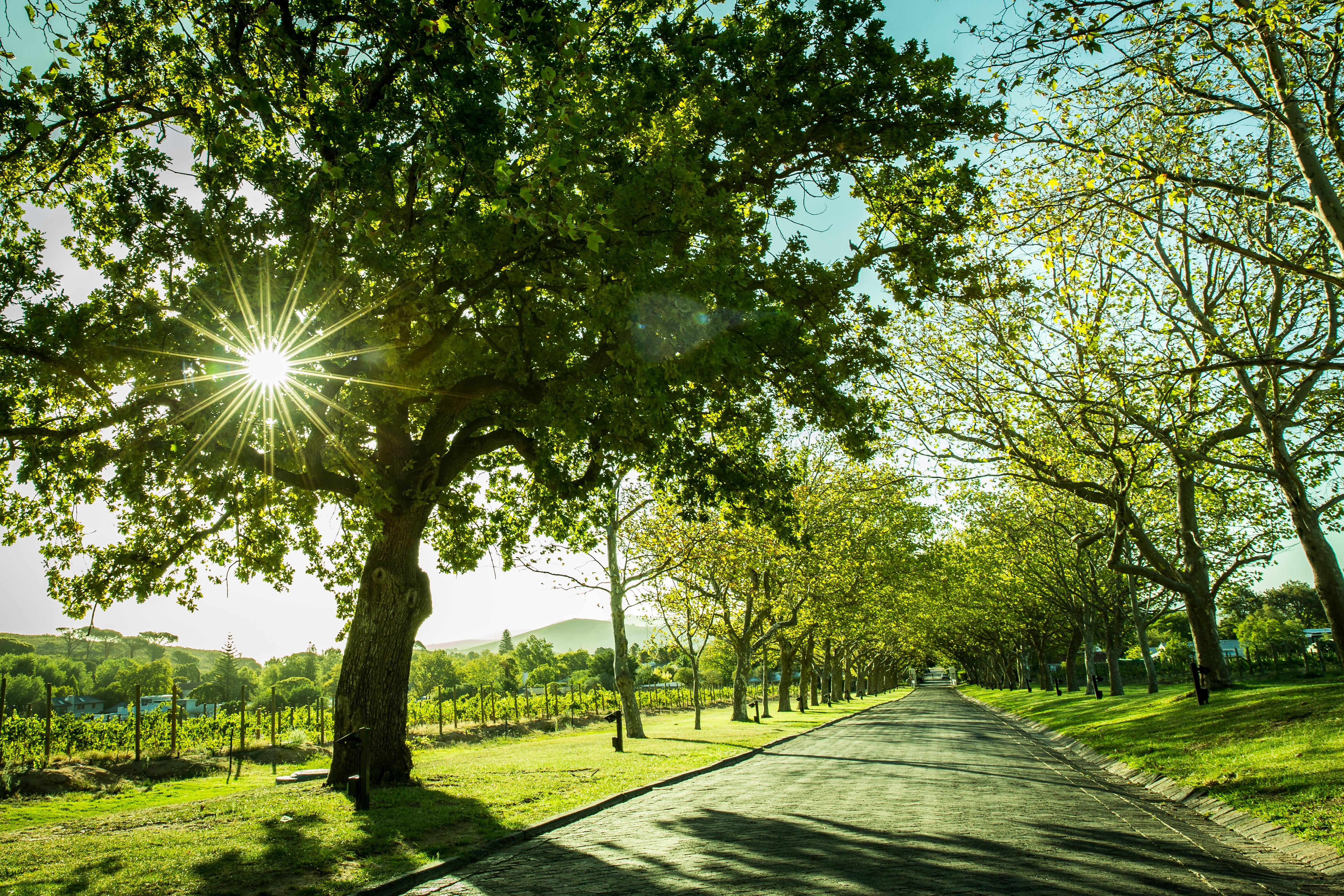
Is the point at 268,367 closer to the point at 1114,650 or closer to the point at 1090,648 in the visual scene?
the point at 1114,650

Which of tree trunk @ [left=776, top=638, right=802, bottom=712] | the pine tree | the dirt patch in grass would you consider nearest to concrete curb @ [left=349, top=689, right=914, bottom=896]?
the dirt patch in grass

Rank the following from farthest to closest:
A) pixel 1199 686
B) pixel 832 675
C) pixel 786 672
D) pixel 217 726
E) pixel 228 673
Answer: pixel 228 673 → pixel 832 675 → pixel 786 672 → pixel 217 726 → pixel 1199 686

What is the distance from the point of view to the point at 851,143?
1230cm

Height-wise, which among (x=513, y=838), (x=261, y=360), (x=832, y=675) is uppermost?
(x=261, y=360)

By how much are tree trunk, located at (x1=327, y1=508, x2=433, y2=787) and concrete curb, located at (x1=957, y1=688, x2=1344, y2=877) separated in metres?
11.2

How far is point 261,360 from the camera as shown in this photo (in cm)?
916

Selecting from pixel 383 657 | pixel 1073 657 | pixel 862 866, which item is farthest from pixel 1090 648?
pixel 862 866

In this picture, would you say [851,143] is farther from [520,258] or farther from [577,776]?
[577,776]

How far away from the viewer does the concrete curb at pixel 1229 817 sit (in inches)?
243

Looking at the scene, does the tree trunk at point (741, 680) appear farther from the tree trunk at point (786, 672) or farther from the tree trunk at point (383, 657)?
the tree trunk at point (383, 657)

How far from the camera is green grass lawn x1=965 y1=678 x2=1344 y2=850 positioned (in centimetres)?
791

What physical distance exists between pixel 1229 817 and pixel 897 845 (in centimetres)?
418

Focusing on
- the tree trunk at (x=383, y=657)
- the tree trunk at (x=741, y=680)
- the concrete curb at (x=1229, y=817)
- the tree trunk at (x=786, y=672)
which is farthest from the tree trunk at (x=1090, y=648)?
the tree trunk at (x=383, y=657)

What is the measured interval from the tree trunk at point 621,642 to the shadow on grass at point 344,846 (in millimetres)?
13020
